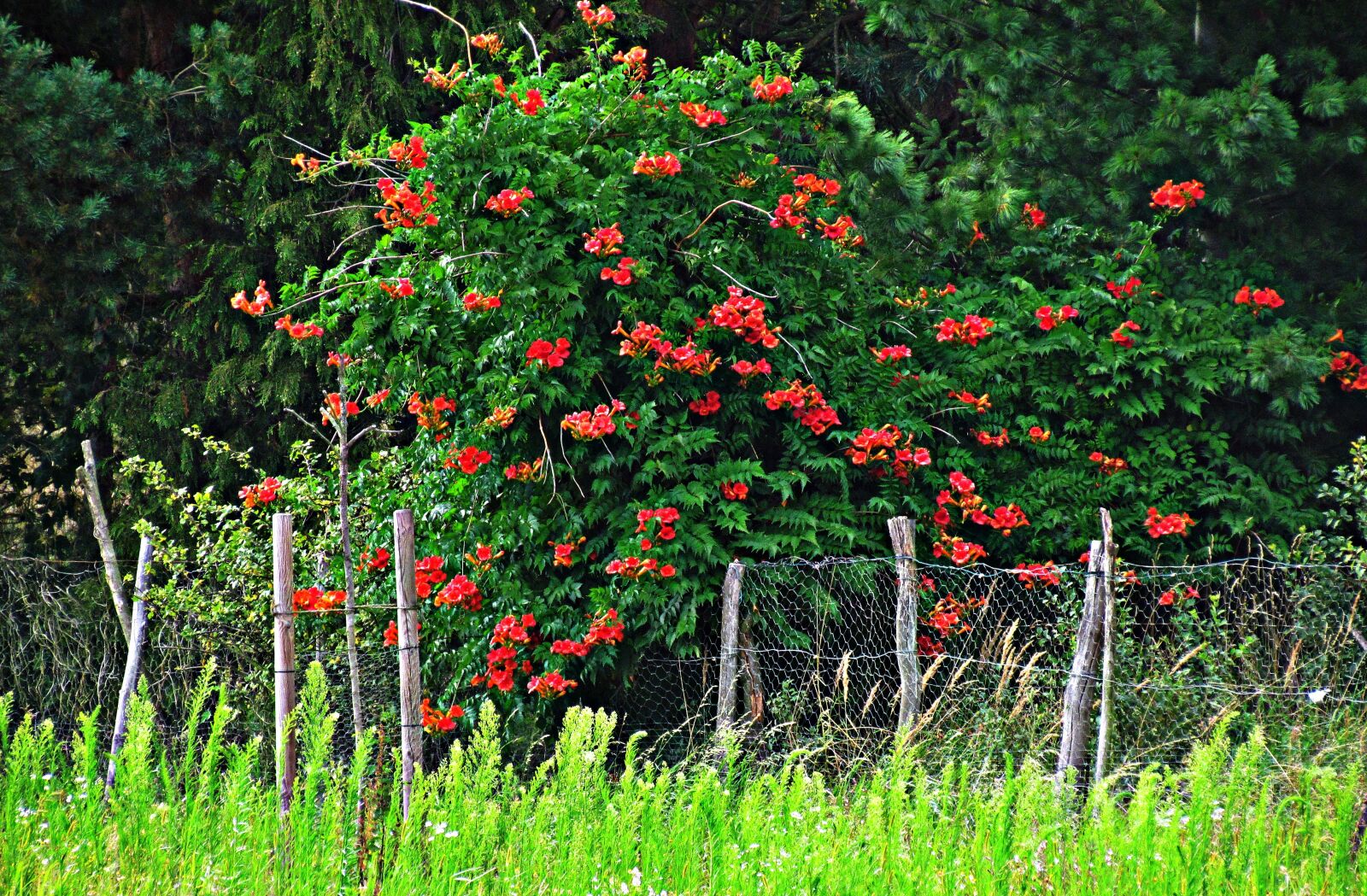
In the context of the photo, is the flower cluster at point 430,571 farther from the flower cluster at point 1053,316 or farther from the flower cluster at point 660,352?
the flower cluster at point 1053,316

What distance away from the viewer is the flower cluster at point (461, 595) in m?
5.05

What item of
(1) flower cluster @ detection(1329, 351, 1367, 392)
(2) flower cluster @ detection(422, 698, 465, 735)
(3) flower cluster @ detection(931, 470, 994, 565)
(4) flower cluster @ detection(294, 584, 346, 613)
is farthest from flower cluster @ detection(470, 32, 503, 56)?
(1) flower cluster @ detection(1329, 351, 1367, 392)

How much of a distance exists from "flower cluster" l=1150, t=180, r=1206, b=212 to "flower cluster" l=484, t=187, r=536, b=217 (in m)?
3.25

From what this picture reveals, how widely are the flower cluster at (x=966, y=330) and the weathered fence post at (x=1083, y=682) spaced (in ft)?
6.45

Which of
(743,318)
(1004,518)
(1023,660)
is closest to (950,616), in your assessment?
(1004,518)

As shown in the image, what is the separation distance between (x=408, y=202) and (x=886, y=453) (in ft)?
7.34

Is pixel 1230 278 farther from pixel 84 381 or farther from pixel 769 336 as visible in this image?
pixel 84 381

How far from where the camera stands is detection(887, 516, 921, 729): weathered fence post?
15.8ft

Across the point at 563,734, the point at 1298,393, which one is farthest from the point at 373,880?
the point at 1298,393

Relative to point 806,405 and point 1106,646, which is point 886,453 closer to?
point 806,405

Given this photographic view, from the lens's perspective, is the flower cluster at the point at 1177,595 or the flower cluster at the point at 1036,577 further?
the flower cluster at the point at 1177,595

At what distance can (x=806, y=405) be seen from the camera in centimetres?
534

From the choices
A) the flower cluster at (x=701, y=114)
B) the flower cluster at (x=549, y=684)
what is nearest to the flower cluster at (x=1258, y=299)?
the flower cluster at (x=701, y=114)

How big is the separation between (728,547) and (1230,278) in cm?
323
